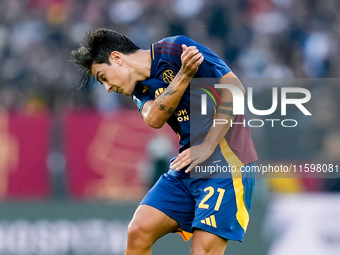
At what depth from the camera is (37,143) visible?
1010 cm

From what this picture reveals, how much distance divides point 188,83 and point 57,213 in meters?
4.75

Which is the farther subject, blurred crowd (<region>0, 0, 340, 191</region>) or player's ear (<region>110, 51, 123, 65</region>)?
blurred crowd (<region>0, 0, 340, 191</region>)

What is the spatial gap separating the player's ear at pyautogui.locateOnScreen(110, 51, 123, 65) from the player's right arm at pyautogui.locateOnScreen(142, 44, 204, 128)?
38 centimetres

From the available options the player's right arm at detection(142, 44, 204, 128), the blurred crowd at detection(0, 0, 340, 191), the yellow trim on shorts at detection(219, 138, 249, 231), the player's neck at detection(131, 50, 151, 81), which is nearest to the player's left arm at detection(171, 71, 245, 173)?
the yellow trim on shorts at detection(219, 138, 249, 231)

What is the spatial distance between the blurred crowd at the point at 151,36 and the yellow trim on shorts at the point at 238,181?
5918mm

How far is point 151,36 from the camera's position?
12.3 metres

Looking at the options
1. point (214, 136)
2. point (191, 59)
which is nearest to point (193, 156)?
point (214, 136)

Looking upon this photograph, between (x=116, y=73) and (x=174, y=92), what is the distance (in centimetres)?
54

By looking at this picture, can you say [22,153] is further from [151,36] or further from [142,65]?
[142,65]

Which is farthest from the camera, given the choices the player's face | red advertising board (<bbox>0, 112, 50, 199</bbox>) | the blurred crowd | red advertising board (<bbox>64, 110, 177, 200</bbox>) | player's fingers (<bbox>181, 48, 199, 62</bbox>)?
the blurred crowd

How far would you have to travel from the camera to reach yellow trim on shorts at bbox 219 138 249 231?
5020 mm

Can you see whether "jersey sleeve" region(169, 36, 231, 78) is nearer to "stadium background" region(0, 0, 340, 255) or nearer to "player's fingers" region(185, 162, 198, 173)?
"player's fingers" region(185, 162, 198, 173)

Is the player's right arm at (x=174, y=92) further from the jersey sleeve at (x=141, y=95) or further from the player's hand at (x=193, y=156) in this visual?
the player's hand at (x=193, y=156)

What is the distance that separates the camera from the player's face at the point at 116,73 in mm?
5074
